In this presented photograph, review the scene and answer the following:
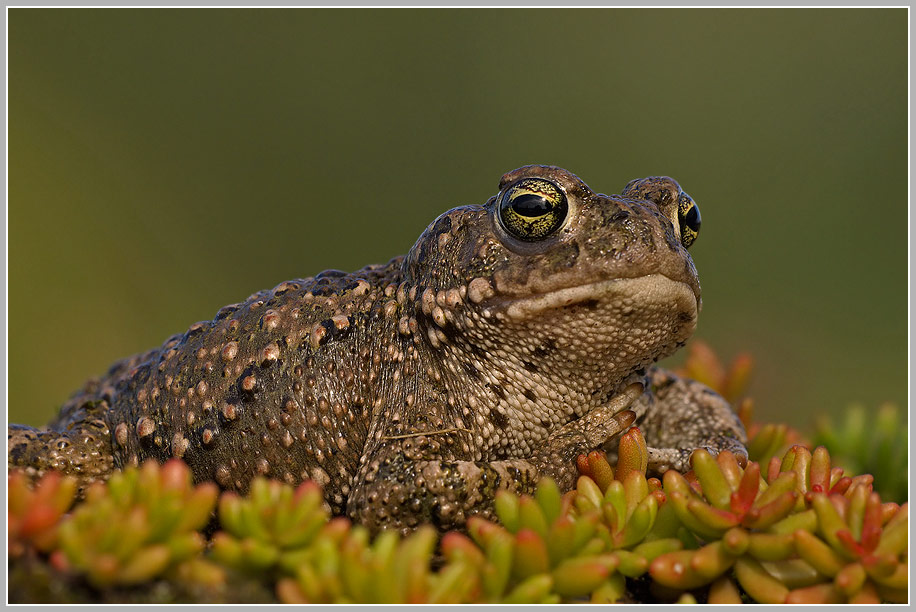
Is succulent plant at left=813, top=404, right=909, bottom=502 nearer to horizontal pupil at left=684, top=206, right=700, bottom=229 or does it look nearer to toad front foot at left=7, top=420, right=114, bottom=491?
horizontal pupil at left=684, top=206, right=700, bottom=229

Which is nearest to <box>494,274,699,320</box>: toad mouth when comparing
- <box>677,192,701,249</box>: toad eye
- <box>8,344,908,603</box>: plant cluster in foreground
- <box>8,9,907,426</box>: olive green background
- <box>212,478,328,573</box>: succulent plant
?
<box>677,192,701,249</box>: toad eye

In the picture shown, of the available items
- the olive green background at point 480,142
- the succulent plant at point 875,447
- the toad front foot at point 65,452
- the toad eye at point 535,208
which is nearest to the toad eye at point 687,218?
the toad eye at point 535,208

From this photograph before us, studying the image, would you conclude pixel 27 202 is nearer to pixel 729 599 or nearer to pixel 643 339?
Answer: pixel 643 339

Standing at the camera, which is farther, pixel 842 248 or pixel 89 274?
pixel 842 248

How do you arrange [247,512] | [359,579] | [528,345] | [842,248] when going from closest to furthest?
[359,579], [247,512], [528,345], [842,248]

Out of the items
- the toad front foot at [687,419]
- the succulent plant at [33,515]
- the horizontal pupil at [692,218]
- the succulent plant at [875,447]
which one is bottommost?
the succulent plant at [875,447]

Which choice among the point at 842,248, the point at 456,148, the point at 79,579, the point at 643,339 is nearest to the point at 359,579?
the point at 79,579

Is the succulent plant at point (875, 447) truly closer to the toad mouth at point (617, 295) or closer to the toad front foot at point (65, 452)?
the toad mouth at point (617, 295)
